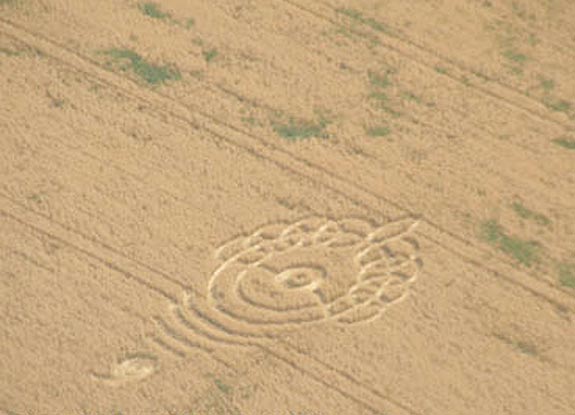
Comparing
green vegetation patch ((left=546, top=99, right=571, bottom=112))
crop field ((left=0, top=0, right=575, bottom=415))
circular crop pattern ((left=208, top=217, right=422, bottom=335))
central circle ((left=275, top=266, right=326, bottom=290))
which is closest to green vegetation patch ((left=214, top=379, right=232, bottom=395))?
crop field ((left=0, top=0, right=575, bottom=415))

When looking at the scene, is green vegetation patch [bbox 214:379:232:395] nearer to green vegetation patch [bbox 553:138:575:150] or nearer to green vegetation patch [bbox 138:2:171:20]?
green vegetation patch [bbox 138:2:171:20]

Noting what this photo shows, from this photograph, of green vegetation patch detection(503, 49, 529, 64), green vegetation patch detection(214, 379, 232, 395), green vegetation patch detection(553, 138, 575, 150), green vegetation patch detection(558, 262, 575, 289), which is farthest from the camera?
green vegetation patch detection(503, 49, 529, 64)

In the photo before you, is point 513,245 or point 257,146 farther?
point 257,146

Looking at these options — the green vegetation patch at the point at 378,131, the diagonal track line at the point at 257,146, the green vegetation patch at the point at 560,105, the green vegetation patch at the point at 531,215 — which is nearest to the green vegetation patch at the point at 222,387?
the diagonal track line at the point at 257,146

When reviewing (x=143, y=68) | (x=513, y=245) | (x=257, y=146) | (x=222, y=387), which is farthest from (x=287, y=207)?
(x=513, y=245)

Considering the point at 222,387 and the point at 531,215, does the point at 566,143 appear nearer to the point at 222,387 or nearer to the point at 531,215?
the point at 531,215

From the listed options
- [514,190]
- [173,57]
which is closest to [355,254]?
[514,190]
